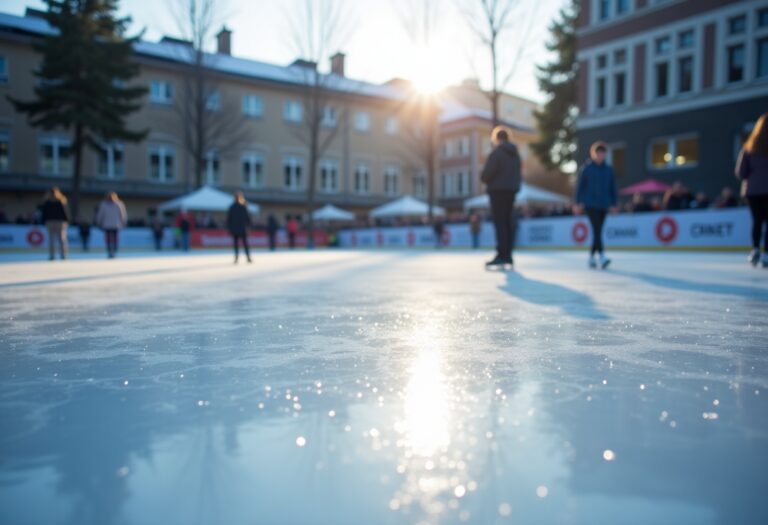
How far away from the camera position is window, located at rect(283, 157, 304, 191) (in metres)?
36.2

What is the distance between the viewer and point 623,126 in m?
24.6

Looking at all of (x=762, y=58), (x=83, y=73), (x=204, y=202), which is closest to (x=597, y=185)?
(x=762, y=58)

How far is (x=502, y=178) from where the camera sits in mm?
6910

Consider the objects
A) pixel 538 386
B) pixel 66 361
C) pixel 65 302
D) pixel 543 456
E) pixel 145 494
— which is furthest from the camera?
pixel 65 302

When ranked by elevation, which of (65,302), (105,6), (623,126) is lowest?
(65,302)

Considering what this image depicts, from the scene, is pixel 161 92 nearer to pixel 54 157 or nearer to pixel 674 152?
pixel 54 157

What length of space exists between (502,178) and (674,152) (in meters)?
19.9

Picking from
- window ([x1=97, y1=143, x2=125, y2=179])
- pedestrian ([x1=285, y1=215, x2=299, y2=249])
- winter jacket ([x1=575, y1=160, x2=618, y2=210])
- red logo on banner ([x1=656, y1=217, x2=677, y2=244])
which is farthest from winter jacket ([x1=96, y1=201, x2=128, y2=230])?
window ([x1=97, y1=143, x2=125, y2=179])

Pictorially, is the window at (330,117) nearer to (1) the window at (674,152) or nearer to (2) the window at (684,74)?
(1) the window at (674,152)

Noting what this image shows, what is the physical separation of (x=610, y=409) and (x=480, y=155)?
44.4 meters

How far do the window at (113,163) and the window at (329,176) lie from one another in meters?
13.1

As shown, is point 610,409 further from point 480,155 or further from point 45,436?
point 480,155

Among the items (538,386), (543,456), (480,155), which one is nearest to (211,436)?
(543,456)

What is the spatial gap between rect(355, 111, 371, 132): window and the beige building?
77 millimetres
